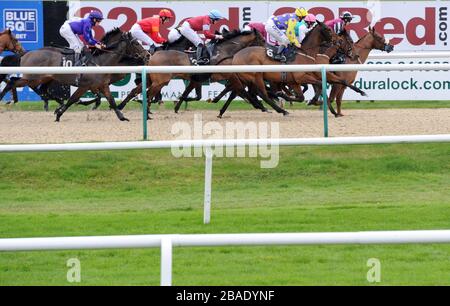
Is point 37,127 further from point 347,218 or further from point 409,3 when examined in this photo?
point 409,3

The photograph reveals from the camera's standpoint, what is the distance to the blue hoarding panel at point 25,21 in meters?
15.7

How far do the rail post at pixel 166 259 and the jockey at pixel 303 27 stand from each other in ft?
35.6

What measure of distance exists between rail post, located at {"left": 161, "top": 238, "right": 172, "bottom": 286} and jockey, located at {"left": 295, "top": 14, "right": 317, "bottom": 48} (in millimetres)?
10860

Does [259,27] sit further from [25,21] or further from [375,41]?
[25,21]

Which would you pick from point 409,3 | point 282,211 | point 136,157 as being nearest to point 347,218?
point 282,211

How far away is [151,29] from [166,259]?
37.1 ft

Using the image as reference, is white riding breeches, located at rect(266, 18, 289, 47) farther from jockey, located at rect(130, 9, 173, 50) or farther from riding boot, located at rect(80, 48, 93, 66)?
riding boot, located at rect(80, 48, 93, 66)

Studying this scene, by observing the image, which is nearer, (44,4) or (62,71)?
(62,71)

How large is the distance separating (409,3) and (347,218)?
30.8 ft

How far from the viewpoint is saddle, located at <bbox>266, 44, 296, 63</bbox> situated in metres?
13.8

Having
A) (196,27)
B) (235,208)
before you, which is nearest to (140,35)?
(196,27)

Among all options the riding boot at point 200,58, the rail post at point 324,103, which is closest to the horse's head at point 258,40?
the riding boot at point 200,58

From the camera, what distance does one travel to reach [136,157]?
10.1m

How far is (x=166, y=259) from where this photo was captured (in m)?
3.41
